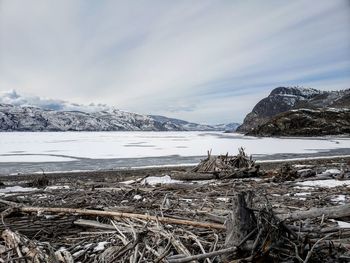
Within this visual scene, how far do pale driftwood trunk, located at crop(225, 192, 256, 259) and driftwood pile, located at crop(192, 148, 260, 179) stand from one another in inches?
351

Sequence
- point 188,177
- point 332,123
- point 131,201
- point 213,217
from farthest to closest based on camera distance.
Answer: point 332,123 → point 188,177 → point 131,201 → point 213,217

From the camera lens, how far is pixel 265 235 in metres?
3.02

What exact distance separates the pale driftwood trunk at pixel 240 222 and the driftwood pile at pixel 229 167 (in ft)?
29.3

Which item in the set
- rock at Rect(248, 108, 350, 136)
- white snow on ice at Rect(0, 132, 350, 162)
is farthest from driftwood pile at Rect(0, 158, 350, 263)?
rock at Rect(248, 108, 350, 136)

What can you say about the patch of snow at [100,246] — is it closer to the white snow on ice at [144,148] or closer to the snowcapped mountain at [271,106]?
the white snow on ice at [144,148]

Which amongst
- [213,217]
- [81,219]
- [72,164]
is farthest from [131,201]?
[72,164]

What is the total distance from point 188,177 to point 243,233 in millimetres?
9318

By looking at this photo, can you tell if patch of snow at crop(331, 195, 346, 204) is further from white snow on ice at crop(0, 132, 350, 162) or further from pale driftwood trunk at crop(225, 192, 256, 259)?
white snow on ice at crop(0, 132, 350, 162)

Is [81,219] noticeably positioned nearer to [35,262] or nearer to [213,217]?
[35,262]

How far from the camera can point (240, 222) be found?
309 cm

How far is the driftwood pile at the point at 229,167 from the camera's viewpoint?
12.2 m

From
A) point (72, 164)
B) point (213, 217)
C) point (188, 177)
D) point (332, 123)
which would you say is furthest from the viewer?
point (332, 123)

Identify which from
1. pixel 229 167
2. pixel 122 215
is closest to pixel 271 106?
pixel 229 167

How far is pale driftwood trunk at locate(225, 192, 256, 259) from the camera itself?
3078 millimetres
